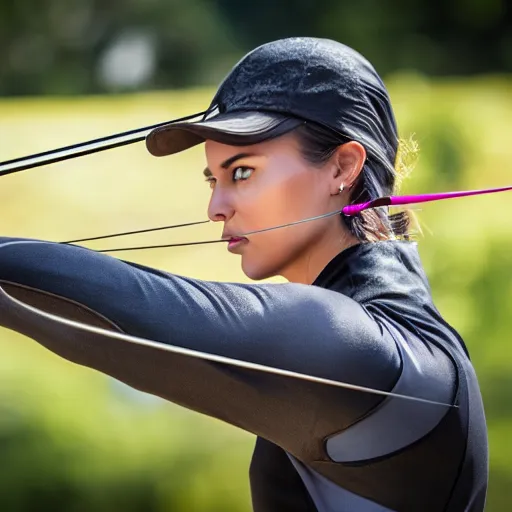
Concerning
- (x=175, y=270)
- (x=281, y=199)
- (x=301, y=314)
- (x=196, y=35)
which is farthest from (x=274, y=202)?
(x=196, y=35)

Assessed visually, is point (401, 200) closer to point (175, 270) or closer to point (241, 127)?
point (241, 127)

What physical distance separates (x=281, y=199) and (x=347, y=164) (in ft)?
0.17

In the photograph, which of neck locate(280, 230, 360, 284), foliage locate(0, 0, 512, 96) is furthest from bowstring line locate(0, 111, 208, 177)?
foliage locate(0, 0, 512, 96)

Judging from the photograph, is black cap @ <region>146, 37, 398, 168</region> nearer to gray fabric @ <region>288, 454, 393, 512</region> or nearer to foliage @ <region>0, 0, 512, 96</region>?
gray fabric @ <region>288, 454, 393, 512</region>

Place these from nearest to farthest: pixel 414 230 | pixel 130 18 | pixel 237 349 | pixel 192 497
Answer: pixel 237 349 < pixel 414 230 < pixel 192 497 < pixel 130 18

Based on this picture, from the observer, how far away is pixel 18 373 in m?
1.56

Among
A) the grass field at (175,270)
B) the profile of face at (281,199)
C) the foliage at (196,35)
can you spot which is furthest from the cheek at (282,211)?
the foliage at (196,35)

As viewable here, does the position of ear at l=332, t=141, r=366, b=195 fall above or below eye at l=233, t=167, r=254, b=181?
below

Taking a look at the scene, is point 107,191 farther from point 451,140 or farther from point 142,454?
point 451,140

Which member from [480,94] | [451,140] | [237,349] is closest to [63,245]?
[237,349]

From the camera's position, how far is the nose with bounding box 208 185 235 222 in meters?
0.64

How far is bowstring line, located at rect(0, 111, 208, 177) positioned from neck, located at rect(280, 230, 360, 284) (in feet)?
0.39

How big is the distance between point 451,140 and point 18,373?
31.0 inches

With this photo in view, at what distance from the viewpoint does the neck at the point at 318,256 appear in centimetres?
64
